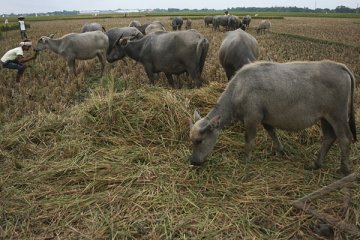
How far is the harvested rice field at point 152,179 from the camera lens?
12.2ft

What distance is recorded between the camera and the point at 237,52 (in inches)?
296

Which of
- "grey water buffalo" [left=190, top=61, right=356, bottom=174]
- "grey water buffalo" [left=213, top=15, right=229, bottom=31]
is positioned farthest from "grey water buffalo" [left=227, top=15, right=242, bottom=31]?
"grey water buffalo" [left=190, top=61, right=356, bottom=174]

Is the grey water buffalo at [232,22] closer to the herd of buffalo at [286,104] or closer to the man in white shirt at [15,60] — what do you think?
the man in white shirt at [15,60]

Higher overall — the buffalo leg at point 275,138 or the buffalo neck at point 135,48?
the buffalo neck at point 135,48

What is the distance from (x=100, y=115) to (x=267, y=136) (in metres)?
2.72

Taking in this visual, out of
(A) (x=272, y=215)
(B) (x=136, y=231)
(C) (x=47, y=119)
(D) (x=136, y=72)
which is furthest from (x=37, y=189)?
(D) (x=136, y=72)

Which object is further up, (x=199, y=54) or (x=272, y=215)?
(x=199, y=54)

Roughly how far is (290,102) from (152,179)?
6.50ft

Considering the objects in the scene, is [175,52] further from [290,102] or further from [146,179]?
[146,179]

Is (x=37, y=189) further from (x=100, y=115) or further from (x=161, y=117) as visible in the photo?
(x=161, y=117)

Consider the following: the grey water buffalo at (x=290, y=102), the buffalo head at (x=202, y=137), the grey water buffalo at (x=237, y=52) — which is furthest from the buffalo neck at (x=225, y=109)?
the grey water buffalo at (x=237, y=52)

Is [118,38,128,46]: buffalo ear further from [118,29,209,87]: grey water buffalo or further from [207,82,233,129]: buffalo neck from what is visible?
[207,82,233,129]: buffalo neck

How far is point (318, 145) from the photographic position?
5379mm

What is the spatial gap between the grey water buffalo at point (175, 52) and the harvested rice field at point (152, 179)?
1.15 m
